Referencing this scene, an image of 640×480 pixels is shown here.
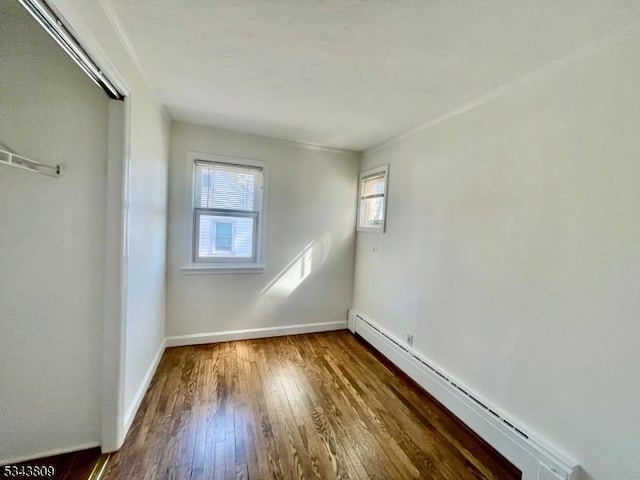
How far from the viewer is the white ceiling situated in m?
1.23

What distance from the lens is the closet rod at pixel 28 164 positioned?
A: 1.23 meters

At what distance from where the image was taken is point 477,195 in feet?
6.70

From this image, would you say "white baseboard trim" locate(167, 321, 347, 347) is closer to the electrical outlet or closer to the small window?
the electrical outlet

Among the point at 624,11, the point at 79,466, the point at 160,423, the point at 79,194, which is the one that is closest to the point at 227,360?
the point at 160,423

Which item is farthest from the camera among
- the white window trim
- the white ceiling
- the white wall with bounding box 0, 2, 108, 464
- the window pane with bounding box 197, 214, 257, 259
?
the window pane with bounding box 197, 214, 257, 259

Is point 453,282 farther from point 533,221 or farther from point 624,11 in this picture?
point 624,11

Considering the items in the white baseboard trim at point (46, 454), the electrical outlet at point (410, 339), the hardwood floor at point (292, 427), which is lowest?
the hardwood floor at point (292, 427)

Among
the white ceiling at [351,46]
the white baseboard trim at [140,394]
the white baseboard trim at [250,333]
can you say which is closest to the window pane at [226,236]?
the white baseboard trim at [250,333]

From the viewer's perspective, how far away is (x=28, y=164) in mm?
1383

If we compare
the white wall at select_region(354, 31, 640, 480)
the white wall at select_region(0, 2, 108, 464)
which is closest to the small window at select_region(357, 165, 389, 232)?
the white wall at select_region(354, 31, 640, 480)

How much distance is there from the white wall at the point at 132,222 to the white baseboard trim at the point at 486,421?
2.23m

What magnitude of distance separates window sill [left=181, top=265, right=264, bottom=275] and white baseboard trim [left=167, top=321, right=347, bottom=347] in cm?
70

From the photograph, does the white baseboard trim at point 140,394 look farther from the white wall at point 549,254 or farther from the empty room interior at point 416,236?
the white wall at point 549,254

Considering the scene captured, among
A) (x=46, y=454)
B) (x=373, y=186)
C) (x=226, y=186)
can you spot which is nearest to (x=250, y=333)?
(x=226, y=186)
